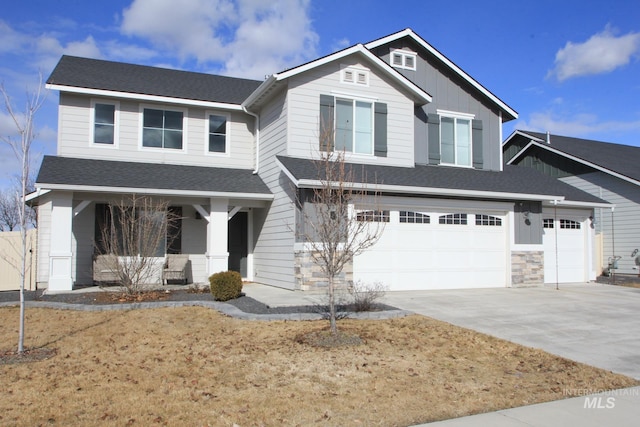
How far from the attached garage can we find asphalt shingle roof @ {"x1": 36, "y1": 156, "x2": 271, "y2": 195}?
934 centimetres

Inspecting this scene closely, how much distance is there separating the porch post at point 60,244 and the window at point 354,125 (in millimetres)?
7249

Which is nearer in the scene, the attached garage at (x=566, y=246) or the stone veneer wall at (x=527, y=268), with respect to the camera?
the stone veneer wall at (x=527, y=268)

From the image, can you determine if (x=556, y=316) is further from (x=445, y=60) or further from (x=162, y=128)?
(x=162, y=128)

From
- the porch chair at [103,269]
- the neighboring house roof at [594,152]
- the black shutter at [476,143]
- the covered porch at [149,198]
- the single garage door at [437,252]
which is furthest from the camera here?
the neighboring house roof at [594,152]

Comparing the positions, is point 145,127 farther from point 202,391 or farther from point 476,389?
point 476,389

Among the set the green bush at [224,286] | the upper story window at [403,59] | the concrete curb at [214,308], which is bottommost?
the concrete curb at [214,308]

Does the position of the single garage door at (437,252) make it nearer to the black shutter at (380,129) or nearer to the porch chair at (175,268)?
the black shutter at (380,129)

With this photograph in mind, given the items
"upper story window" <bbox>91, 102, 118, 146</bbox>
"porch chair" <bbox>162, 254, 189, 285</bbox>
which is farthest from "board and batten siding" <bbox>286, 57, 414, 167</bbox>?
"upper story window" <bbox>91, 102, 118, 146</bbox>

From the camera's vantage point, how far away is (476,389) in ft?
19.5

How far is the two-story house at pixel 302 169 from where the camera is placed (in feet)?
44.7

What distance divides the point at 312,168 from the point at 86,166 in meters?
6.38

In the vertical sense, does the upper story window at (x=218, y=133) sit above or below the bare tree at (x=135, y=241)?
above

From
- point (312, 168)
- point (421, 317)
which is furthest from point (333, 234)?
point (312, 168)

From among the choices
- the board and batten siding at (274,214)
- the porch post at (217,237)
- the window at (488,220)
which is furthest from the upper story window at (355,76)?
the window at (488,220)
